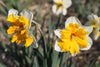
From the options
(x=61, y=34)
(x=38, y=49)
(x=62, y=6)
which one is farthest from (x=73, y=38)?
(x=62, y=6)

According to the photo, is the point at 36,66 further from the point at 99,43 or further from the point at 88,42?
the point at 99,43

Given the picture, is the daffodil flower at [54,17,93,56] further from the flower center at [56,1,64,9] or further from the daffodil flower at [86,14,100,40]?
the flower center at [56,1,64,9]

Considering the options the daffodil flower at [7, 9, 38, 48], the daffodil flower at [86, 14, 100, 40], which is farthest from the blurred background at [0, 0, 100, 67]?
the daffodil flower at [86, 14, 100, 40]

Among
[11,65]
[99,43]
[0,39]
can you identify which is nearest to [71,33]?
[11,65]

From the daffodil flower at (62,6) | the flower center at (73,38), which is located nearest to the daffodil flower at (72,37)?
the flower center at (73,38)

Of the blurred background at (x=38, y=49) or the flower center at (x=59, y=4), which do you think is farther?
the flower center at (x=59, y=4)

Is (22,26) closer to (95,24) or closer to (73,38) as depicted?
(73,38)

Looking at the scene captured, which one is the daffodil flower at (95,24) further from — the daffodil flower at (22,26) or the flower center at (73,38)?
the daffodil flower at (22,26)
